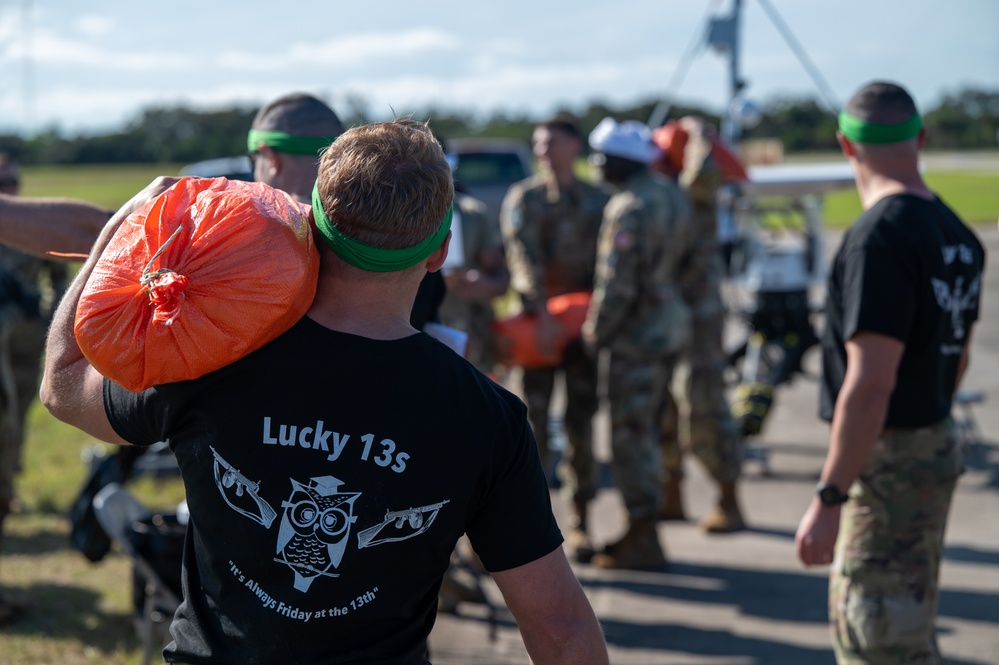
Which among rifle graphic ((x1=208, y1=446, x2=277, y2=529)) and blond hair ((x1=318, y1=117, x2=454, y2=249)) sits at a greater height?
blond hair ((x1=318, y1=117, x2=454, y2=249))

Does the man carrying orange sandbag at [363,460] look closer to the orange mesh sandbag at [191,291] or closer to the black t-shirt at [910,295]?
the orange mesh sandbag at [191,291]

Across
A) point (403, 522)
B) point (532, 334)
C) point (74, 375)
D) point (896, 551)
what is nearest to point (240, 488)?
point (403, 522)

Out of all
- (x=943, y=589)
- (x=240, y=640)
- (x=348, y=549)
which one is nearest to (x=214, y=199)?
(x=348, y=549)

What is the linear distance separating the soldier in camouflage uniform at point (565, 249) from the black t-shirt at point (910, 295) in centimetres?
264

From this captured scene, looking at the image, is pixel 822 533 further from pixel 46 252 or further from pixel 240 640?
pixel 46 252

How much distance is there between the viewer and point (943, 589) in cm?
532

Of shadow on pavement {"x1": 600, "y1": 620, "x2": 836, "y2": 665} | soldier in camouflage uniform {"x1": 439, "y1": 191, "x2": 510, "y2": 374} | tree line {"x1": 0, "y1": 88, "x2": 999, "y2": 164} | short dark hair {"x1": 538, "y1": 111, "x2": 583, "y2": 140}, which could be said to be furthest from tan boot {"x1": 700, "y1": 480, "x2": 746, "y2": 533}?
tree line {"x1": 0, "y1": 88, "x2": 999, "y2": 164}

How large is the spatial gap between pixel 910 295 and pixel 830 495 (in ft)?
2.19

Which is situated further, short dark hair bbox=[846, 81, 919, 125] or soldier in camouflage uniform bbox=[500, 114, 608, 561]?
soldier in camouflage uniform bbox=[500, 114, 608, 561]

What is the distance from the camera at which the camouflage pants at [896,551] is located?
3.21 metres

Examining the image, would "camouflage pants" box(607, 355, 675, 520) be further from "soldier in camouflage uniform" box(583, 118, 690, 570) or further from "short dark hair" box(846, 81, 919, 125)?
"short dark hair" box(846, 81, 919, 125)

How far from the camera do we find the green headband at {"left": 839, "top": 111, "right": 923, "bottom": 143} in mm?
3312

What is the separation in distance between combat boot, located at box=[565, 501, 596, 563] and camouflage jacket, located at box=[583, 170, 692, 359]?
1033mm

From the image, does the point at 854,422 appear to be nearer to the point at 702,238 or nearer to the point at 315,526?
the point at 315,526
